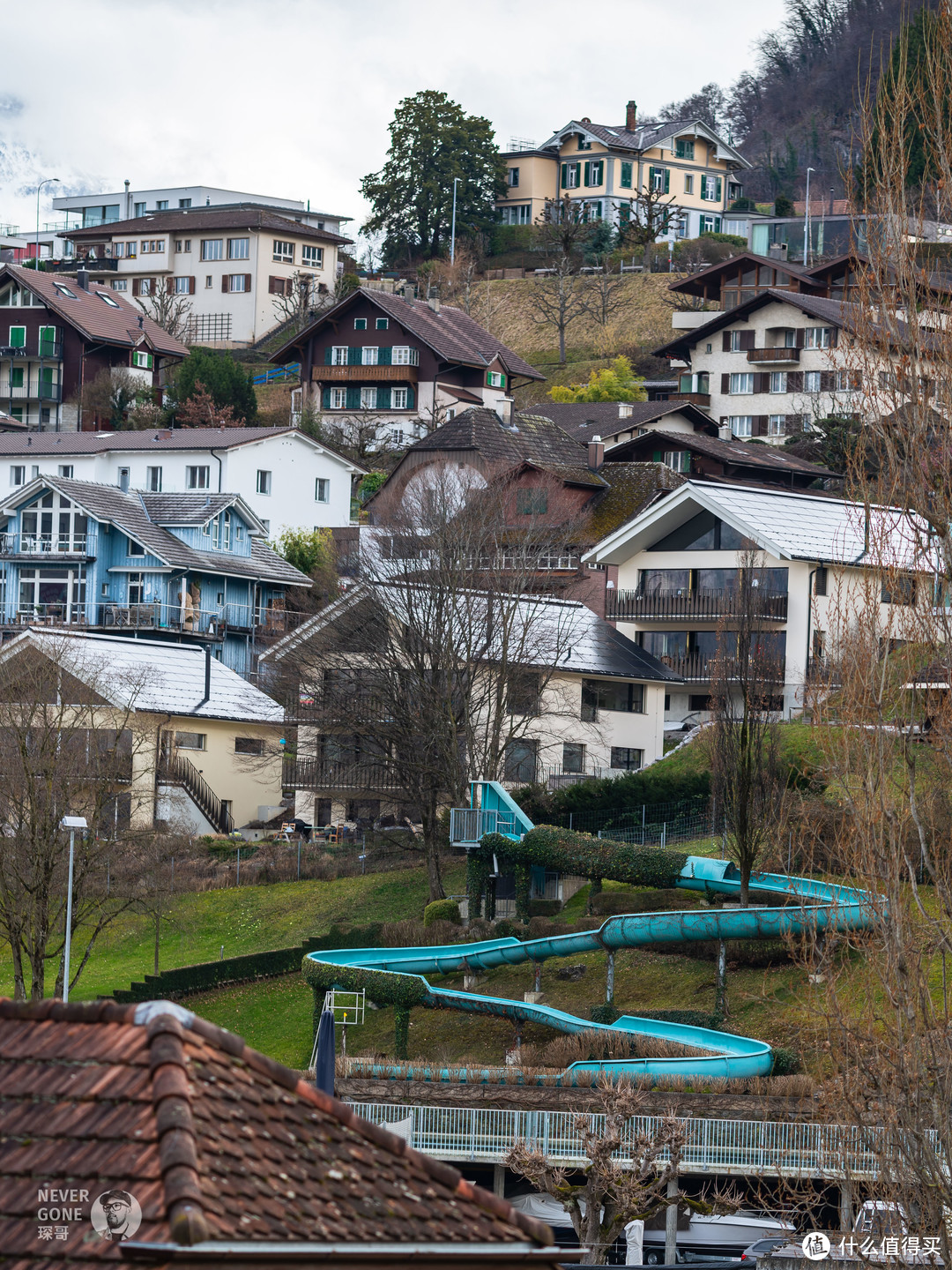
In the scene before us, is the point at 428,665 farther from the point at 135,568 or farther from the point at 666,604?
the point at 135,568

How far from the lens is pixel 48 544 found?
74.6 m

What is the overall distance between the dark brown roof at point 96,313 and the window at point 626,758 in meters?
54.5

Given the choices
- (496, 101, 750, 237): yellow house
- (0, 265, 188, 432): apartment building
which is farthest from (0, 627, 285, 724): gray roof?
(496, 101, 750, 237): yellow house

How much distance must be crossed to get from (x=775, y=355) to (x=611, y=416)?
31.5 feet

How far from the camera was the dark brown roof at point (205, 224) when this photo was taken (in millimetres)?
113125

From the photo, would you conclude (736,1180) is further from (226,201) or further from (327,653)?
(226,201)

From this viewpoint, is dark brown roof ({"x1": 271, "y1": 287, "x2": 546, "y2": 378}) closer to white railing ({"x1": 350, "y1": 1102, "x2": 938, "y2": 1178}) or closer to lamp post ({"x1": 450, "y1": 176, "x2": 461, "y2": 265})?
lamp post ({"x1": 450, "y1": 176, "x2": 461, "y2": 265})

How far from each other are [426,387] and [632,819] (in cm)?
5169

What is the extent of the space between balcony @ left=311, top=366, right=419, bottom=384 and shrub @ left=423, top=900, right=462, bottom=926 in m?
56.5

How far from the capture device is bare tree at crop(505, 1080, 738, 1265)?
23688mm

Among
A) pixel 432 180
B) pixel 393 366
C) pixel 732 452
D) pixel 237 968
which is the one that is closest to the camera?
pixel 237 968

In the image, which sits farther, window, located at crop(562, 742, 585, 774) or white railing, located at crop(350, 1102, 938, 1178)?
window, located at crop(562, 742, 585, 774)

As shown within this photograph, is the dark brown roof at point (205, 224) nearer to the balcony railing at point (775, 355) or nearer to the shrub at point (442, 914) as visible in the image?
the balcony railing at point (775, 355)

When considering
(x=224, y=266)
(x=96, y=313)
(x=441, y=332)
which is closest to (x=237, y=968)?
(x=441, y=332)
